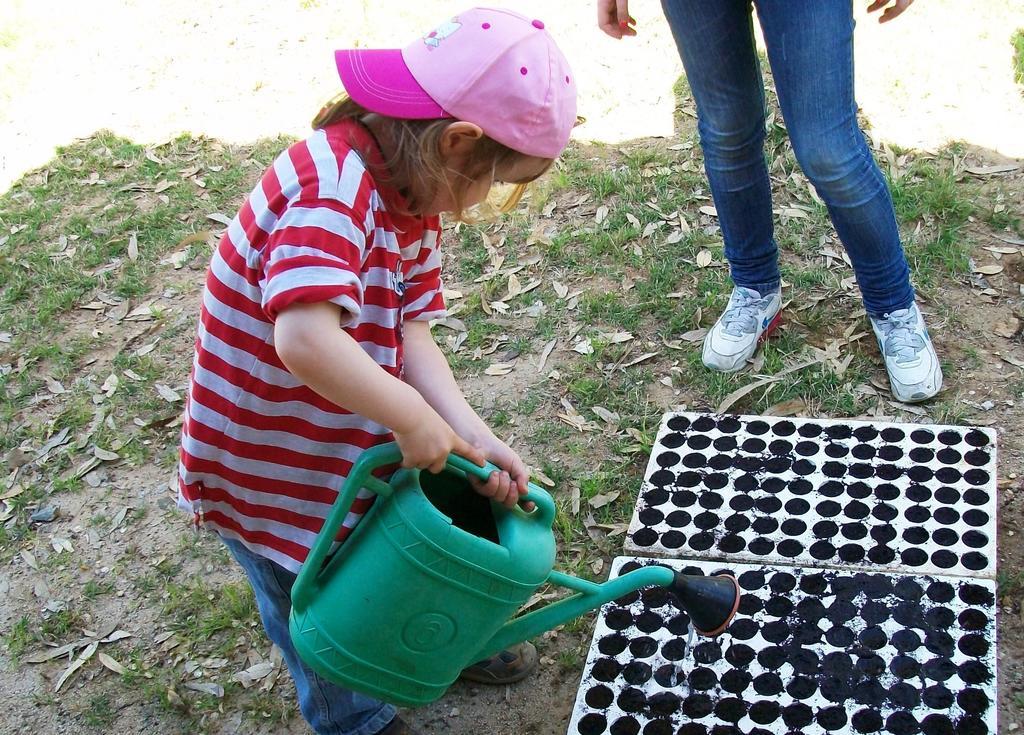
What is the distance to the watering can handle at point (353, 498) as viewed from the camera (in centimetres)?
149

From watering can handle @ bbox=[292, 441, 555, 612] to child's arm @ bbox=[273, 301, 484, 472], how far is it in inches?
1.6

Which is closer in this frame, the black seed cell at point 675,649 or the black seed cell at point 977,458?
the black seed cell at point 675,649

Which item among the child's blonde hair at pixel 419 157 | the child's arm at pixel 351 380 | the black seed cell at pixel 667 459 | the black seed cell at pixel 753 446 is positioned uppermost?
the child's blonde hair at pixel 419 157

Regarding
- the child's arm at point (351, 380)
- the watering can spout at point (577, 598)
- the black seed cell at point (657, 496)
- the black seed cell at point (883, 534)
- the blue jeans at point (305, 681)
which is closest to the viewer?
the child's arm at point (351, 380)

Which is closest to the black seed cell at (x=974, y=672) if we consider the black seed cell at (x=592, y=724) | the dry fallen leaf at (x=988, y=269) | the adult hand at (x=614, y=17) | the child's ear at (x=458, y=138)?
the black seed cell at (x=592, y=724)

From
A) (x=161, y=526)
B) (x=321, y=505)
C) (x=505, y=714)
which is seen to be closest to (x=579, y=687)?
(x=505, y=714)

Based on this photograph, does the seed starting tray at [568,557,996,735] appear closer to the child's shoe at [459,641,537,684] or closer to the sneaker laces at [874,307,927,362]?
the child's shoe at [459,641,537,684]

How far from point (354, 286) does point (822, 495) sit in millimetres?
1460

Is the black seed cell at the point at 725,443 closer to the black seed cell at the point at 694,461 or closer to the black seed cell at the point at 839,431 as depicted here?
the black seed cell at the point at 694,461

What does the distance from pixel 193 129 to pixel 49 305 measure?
1311mm

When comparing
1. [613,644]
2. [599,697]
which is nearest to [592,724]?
[599,697]

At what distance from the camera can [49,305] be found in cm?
372

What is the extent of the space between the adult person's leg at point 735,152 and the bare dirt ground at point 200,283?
175mm

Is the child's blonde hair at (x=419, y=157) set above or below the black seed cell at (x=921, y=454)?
above
